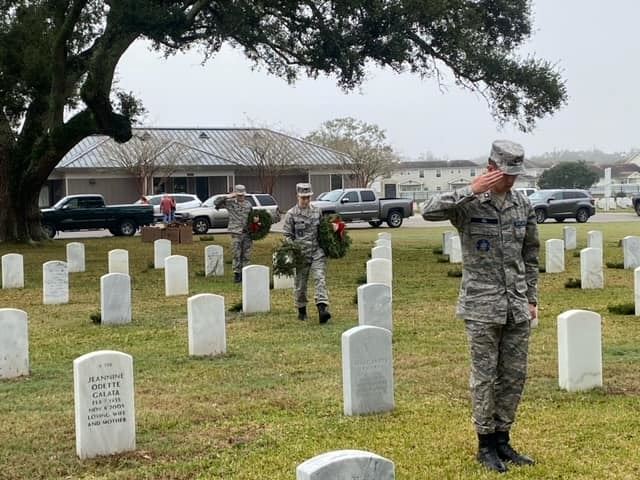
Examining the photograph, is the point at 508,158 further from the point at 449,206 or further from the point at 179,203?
the point at 179,203

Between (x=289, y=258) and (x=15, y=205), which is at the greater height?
(x=15, y=205)

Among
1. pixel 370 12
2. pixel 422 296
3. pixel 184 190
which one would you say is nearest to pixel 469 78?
pixel 370 12

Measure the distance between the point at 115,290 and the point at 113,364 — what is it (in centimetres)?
606

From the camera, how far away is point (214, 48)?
77.3 feet

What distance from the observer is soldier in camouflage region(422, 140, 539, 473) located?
5.37 meters

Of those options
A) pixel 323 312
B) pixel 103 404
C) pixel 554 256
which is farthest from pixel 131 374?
pixel 554 256

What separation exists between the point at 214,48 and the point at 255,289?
12629 mm

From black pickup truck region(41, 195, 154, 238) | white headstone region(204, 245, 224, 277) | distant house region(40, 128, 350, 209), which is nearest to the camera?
white headstone region(204, 245, 224, 277)

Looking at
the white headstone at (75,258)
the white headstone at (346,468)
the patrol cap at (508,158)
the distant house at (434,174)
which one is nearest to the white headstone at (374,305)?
the patrol cap at (508,158)

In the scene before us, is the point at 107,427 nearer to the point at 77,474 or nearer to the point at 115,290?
the point at 77,474

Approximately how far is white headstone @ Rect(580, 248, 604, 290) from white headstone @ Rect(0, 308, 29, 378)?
32.3 ft

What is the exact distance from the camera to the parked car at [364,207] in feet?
120

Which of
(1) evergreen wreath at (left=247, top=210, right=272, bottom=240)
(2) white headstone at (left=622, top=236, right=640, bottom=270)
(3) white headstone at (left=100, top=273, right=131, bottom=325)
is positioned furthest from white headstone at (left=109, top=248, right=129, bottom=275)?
(2) white headstone at (left=622, top=236, right=640, bottom=270)

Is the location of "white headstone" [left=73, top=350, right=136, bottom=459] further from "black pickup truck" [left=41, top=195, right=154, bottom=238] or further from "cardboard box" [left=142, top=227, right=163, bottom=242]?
"black pickup truck" [left=41, top=195, right=154, bottom=238]
